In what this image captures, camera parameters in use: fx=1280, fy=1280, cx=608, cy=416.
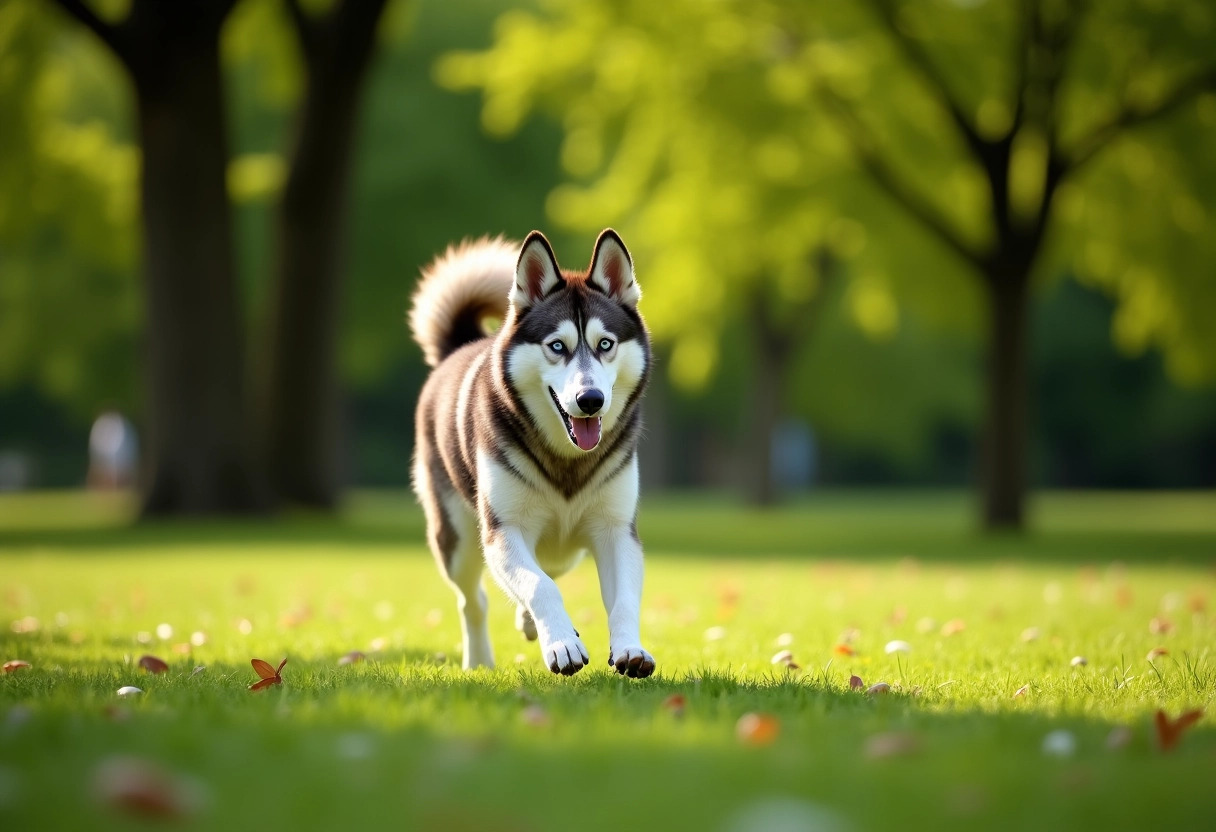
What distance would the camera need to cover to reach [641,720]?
3.56 meters

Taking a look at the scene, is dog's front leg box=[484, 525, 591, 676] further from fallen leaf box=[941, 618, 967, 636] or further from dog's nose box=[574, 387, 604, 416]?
fallen leaf box=[941, 618, 967, 636]

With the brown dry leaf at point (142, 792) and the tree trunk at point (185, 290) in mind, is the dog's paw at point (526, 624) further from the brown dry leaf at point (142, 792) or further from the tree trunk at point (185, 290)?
the tree trunk at point (185, 290)

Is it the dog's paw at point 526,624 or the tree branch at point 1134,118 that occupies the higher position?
the tree branch at point 1134,118

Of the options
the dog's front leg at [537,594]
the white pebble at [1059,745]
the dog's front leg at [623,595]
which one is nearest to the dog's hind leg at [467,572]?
the dog's front leg at [537,594]

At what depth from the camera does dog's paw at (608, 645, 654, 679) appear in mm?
4496

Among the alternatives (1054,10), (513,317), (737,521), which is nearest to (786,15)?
(1054,10)

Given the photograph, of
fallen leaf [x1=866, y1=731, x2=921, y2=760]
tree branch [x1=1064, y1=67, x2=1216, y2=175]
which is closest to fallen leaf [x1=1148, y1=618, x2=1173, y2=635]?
fallen leaf [x1=866, y1=731, x2=921, y2=760]

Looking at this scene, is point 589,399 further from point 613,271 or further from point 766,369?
point 766,369

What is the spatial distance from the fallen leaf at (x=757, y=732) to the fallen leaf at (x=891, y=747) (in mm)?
243

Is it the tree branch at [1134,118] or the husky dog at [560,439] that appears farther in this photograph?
the tree branch at [1134,118]

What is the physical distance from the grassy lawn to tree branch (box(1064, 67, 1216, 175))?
7.62 m

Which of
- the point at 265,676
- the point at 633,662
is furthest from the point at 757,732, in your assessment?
the point at 265,676

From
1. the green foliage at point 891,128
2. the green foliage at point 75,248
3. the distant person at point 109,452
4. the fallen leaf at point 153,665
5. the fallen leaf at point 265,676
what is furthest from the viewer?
the distant person at point 109,452

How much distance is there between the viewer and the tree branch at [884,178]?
56.5 feet
